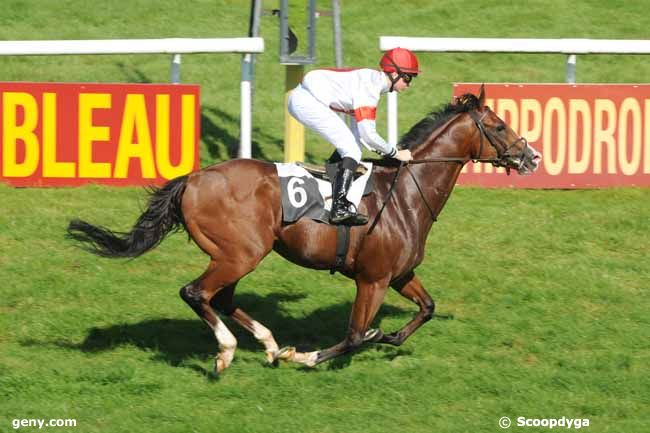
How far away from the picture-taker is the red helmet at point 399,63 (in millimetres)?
7773

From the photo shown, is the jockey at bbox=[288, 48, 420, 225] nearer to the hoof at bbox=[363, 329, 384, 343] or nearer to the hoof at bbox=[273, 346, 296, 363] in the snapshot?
the hoof at bbox=[363, 329, 384, 343]

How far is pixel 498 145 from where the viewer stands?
321 inches

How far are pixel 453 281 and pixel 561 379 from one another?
2.16 m

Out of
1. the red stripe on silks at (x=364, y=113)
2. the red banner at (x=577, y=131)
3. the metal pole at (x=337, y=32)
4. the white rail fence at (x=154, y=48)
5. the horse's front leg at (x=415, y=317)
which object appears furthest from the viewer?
the metal pole at (x=337, y=32)

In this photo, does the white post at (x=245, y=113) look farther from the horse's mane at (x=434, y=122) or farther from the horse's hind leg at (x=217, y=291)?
the horse's hind leg at (x=217, y=291)

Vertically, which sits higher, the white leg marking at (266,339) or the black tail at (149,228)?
the black tail at (149,228)

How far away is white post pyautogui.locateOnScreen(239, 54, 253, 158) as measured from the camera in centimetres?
1219

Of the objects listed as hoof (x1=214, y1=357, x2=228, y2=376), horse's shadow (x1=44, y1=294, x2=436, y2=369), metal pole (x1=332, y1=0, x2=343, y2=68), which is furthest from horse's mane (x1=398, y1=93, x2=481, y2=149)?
metal pole (x1=332, y1=0, x2=343, y2=68)

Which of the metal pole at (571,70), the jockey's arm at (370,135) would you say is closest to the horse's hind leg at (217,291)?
the jockey's arm at (370,135)

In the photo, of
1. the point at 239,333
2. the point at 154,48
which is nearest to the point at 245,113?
the point at 154,48

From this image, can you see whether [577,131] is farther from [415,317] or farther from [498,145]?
[415,317]

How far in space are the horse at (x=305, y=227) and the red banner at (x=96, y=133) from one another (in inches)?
161

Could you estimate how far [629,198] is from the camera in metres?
11.9

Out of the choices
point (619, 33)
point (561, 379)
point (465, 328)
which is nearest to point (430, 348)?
point (465, 328)
